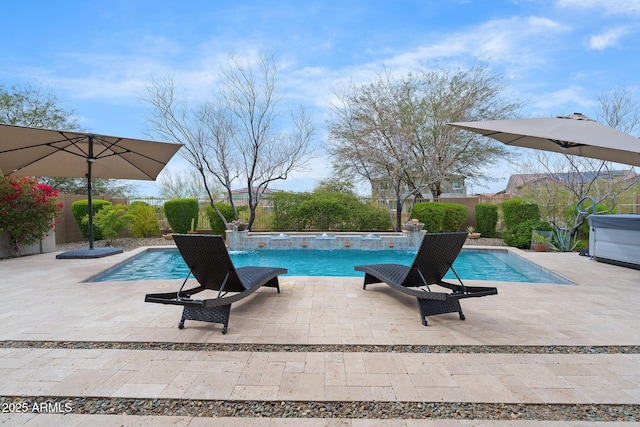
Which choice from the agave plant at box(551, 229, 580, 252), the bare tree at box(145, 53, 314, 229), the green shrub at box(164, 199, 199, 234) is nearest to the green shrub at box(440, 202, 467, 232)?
the agave plant at box(551, 229, 580, 252)

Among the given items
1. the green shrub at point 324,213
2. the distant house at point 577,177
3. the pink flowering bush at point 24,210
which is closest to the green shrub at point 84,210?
the pink flowering bush at point 24,210

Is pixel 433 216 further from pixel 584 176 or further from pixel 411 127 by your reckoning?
pixel 584 176

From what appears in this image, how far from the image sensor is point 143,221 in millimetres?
11867

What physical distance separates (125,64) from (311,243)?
7.62 meters

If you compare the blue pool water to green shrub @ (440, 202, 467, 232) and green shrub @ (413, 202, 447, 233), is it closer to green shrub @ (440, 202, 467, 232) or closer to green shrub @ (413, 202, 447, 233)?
green shrub @ (413, 202, 447, 233)

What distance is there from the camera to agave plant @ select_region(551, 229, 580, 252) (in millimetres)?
8555

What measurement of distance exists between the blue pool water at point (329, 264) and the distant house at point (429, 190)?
4999mm

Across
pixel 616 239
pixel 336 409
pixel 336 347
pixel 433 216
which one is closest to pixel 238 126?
pixel 433 216

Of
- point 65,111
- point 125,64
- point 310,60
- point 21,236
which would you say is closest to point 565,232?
point 310,60

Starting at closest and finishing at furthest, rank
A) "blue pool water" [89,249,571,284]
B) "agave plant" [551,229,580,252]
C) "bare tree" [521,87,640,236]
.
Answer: "blue pool water" [89,249,571,284] → "agave plant" [551,229,580,252] → "bare tree" [521,87,640,236]

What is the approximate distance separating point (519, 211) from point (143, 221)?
12.8m

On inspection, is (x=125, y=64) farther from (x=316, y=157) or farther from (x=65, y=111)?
(x=65, y=111)

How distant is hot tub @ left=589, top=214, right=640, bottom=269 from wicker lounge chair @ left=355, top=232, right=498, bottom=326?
14.8 ft

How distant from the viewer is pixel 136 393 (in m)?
2.01
